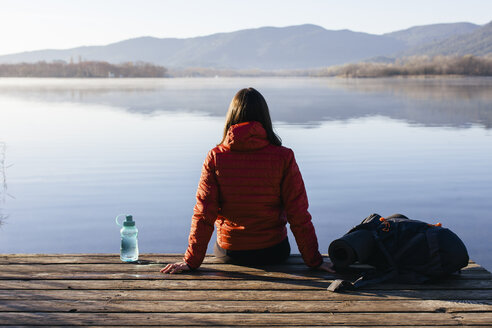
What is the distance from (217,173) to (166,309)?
2.86ft

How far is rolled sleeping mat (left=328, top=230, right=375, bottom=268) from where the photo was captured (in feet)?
11.6

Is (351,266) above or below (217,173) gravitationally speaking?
below

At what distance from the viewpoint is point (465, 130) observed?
53.6 feet

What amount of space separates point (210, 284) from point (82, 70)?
92.6 meters

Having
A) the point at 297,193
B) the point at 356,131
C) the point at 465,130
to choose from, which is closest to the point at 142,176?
the point at 297,193

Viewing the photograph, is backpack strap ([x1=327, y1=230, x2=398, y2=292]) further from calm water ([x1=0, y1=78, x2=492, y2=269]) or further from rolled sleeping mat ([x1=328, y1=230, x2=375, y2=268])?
calm water ([x1=0, y1=78, x2=492, y2=269])

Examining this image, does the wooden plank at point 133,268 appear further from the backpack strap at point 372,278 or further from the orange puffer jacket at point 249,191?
the backpack strap at point 372,278

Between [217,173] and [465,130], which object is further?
[465,130]

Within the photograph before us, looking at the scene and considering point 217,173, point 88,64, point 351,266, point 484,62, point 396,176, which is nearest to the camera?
point 217,173

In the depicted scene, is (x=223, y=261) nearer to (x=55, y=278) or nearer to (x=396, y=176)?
(x=55, y=278)

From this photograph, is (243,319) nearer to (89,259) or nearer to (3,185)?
(89,259)

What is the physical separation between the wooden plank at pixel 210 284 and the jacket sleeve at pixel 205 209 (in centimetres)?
22

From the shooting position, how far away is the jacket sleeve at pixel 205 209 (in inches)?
139

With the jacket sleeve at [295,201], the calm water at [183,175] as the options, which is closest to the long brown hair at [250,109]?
the jacket sleeve at [295,201]
